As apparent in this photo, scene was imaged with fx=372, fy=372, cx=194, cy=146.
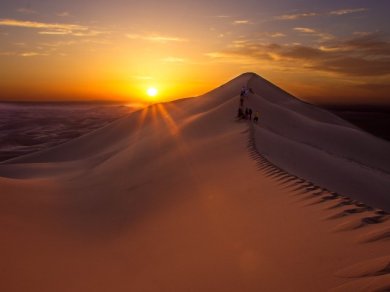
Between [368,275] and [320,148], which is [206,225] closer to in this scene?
[368,275]

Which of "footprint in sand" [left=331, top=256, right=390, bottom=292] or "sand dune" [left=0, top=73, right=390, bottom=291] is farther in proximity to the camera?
"sand dune" [left=0, top=73, right=390, bottom=291]

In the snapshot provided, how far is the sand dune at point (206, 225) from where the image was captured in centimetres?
329

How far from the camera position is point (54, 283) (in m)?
4.32

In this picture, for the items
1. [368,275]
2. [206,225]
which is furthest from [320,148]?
[368,275]

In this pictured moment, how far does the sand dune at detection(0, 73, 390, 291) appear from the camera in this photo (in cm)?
329

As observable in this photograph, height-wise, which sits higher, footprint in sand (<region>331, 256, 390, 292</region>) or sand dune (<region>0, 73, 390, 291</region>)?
footprint in sand (<region>331, 256, 390, 292</region>)

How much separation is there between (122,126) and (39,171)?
1100 cm

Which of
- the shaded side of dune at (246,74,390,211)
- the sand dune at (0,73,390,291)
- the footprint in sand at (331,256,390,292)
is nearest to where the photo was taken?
the footprint in sand at (331,256,390,292)

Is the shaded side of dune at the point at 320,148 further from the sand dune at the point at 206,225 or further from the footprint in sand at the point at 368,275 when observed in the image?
the footprint in sand at the point at 368,275

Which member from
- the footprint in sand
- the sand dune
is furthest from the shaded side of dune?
the footprint in sand

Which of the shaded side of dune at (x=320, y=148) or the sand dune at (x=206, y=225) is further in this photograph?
the shaded side of dune at (x=320, y=148)

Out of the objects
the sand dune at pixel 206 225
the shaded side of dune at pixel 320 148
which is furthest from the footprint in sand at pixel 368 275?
the shaded side of dune at pixel 320 148

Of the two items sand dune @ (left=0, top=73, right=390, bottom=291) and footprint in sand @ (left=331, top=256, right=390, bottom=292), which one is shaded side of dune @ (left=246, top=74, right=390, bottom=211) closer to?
sand dune @ (left=0, top=73, right=390, bottom=291)

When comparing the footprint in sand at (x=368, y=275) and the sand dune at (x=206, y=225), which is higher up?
the footprint in sand at (x=368, y=275)
